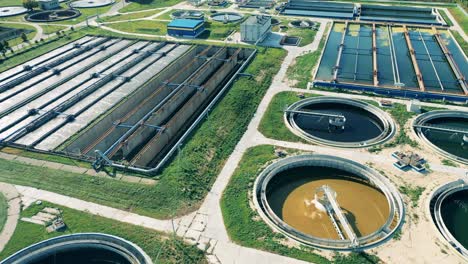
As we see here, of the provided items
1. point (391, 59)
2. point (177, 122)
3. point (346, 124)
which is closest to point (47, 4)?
point (177, 122)

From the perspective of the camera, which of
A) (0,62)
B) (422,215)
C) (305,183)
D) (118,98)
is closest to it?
(422,215)

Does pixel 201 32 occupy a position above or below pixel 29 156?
above

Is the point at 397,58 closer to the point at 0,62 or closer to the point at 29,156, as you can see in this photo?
the point at 29,156

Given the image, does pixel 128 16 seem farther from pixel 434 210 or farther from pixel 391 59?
pixel 434 210

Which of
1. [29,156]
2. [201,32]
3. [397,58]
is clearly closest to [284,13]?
[201,32]

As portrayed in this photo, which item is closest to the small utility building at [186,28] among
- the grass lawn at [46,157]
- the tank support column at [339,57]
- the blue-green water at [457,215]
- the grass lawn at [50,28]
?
the grass lawn at [50,28]

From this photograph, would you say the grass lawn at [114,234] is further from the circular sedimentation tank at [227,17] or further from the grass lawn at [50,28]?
the circular sedimentation tank at [227,17]
